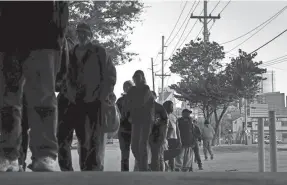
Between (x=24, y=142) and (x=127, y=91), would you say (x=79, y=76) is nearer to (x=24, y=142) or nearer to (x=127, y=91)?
(x=24, y=142)

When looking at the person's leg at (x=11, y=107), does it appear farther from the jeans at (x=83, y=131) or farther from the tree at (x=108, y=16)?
the tree at (x=108, y=16)

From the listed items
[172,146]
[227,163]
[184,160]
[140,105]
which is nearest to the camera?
[140,105]

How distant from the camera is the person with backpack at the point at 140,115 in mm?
8000

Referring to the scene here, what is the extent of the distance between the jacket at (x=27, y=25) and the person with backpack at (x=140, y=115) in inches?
179

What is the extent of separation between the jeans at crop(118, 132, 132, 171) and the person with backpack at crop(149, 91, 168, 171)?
0.49 meters

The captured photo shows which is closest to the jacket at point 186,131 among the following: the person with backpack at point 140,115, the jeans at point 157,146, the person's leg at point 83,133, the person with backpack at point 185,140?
the person with backpack at point 185,140

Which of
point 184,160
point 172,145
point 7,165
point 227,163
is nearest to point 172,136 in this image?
point 172,145

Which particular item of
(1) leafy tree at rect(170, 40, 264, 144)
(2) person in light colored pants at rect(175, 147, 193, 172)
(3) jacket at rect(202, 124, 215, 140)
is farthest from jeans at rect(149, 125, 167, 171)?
(1) leafy tree at rect(170, 40, 264, 144)

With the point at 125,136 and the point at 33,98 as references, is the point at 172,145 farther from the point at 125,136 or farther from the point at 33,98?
the point at 33,98

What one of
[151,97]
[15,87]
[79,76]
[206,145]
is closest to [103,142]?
[79,76]

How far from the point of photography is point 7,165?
3344 mm

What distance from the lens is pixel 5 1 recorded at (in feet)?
11.6

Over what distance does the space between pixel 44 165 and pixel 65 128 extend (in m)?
2.10

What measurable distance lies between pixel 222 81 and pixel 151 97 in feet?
94.2
